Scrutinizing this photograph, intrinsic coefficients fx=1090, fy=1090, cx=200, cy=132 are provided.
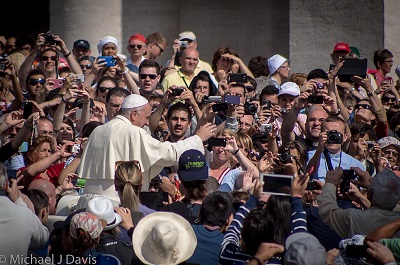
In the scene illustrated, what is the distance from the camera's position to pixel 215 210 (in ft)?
28.0

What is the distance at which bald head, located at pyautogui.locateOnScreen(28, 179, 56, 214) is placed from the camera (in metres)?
10.1

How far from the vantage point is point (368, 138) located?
11.6 metres

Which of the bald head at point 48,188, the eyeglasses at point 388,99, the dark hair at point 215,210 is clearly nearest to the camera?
the dark hair at point 215,210

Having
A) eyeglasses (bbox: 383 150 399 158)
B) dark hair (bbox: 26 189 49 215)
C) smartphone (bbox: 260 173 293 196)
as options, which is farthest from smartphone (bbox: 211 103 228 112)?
smartphone (bbox: 260 173 293 196)

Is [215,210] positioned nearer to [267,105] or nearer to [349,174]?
[349,174]

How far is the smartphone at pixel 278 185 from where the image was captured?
8.29 metres

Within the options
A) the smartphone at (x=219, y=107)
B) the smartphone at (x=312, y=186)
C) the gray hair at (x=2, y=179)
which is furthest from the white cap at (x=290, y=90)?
the gray hair at (x=2, y=179)

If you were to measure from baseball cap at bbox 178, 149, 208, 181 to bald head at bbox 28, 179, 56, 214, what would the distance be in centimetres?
131

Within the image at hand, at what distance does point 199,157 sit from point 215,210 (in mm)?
1300

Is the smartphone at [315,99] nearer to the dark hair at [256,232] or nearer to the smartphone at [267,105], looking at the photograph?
the smartphone at [267,105]

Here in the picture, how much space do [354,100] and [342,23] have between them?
9.08ft

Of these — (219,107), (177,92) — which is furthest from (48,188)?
(177,92)

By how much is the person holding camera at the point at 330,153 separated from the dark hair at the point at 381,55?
378 centimetres

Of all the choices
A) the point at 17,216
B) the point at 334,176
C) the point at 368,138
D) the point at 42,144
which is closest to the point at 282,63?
the point at 368,138
